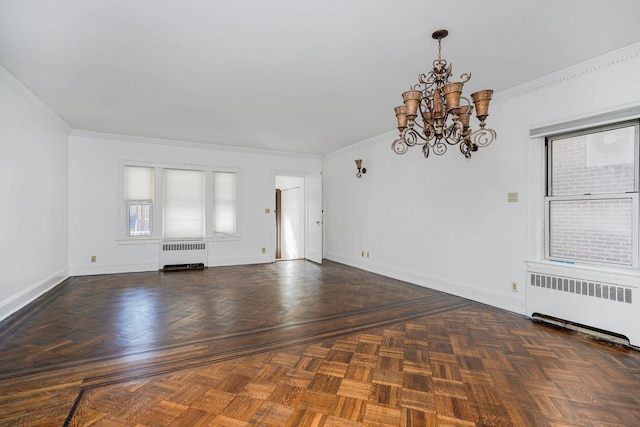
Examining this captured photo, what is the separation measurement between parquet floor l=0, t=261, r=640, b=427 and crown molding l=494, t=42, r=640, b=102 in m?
2.54

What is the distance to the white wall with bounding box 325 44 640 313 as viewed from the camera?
317 centimetres

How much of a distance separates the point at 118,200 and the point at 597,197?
711 centimetres

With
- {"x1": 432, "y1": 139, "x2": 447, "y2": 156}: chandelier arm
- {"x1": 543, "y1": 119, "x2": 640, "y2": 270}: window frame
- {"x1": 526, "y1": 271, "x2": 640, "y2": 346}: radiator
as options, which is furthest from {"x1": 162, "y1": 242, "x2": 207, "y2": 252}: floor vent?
{"x1": 543, "y1": 119, "x2": 640, "y2": 270}: window frame

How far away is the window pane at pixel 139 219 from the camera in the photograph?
20.1 ft

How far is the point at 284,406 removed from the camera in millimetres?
1941

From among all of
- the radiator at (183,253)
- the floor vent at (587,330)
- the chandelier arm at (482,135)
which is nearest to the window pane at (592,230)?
the floor vent at (587,330)

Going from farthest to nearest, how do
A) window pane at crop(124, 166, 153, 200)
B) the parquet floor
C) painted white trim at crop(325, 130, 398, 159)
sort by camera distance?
window pane at crop(124, 166, 153, 200)
painted white trim at crop(325, 130, 398, 159)
the parquet floor

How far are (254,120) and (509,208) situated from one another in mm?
3756

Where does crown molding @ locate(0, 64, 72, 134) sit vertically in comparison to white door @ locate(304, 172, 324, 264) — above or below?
above

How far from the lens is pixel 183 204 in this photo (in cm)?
652

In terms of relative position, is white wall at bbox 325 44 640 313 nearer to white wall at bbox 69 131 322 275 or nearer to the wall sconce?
the wall sconce

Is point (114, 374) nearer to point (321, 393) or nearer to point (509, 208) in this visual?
point (321, 393)

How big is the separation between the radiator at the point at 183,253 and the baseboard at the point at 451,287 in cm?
312

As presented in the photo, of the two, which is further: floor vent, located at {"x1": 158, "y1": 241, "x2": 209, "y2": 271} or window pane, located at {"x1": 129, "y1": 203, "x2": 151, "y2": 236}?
floor vent, located at {"x1": 158, "y1": 241, "x2": 209, "y2": 271}
